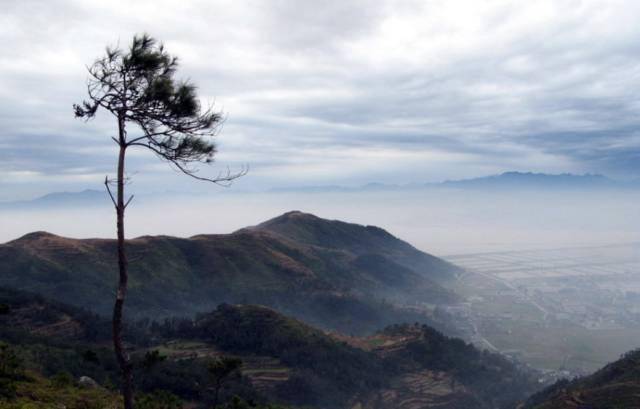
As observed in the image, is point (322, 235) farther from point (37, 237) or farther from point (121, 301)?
point (121, 301)

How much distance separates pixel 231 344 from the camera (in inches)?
2596

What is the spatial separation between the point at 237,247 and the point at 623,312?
12369cm

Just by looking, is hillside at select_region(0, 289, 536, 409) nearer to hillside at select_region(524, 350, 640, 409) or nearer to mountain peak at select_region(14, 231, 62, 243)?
hillside at select_region(524, 350, 640, 409)

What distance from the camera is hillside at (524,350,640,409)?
127 feet

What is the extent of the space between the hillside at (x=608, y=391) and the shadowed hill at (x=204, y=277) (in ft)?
201

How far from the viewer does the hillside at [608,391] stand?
3875 centimetres

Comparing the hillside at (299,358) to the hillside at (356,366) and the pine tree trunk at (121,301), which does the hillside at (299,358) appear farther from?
the pine tree trunk at (121,301)

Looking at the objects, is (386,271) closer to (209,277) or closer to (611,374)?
(209,277)

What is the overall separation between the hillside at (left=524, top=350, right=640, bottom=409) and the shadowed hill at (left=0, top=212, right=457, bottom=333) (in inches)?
2406


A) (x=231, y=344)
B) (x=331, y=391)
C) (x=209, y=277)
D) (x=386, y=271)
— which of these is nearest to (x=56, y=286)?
(x=209, y=277)

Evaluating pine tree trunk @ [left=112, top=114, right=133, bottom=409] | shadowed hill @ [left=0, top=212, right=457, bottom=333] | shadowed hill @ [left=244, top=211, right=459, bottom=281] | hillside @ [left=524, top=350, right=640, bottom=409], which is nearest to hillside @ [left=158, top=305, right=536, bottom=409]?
hillside @ [left=524, top=350, right=640, bottom=409]

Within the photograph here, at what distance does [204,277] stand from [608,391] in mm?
85866

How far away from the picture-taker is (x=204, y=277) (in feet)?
363

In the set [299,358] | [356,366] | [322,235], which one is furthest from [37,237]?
[322,235]
